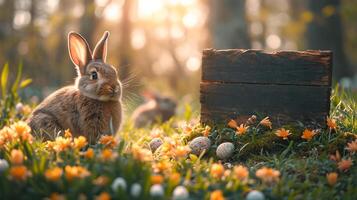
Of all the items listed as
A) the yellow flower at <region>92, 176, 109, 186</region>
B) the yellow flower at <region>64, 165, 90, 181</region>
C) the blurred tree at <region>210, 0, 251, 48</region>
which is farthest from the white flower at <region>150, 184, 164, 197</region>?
the blurred tree at <region>210, 0, 251, 48</region>

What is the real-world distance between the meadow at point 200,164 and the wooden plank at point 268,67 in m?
0.38

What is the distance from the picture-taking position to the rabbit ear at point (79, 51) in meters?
4.92

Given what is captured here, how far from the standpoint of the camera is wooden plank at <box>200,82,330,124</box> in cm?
437

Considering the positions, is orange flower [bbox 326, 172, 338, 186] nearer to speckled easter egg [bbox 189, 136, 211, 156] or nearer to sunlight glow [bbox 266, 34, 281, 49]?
speckled easter egg [bbox 189, 136, 211, 156]

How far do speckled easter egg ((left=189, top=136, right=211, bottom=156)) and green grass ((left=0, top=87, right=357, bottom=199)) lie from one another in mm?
71

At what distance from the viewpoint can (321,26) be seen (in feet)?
38.5

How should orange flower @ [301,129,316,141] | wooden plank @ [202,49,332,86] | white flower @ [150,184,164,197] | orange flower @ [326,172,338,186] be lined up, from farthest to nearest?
wooden plank @ [202,49,332,86]
orange flower @ [301,129,316,141]
orange flower @ [326,172,338,186]
white flower @ [150,184,164,197]

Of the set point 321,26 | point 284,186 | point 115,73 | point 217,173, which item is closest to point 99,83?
point 115,73

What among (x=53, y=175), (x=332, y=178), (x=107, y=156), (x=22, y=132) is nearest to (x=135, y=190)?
(x=107, y=156)

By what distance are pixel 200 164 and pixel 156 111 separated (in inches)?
210

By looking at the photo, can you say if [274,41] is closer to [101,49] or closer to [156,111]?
[156,111]

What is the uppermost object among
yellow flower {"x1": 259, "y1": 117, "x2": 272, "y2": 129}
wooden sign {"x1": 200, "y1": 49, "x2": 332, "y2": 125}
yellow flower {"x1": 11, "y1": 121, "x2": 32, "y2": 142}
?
wooden sign {"x1": 200, "y1": 49, "x2": 332, "y2": 125}

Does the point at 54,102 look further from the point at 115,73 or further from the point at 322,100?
the point at 322,100

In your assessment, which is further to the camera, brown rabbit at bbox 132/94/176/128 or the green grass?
brown rabbit at bbox 132/94/176/128
